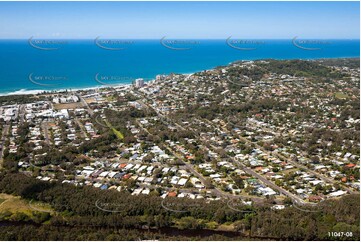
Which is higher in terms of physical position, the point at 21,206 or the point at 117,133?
the point at 117,133

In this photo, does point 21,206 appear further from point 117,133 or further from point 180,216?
point 117,133

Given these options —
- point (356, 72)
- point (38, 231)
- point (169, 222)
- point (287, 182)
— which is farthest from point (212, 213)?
point (356, 72)

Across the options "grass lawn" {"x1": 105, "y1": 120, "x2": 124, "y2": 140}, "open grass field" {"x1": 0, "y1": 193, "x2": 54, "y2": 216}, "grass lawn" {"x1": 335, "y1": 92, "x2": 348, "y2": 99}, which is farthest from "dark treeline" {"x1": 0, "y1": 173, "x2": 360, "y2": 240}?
"grass lawn" {"x1": 335, "y1": 92, "x2": 348, "y2": 99}

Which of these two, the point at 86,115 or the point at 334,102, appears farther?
the point at 334,102

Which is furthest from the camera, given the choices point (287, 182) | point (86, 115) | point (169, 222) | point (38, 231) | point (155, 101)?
point (155, 101)

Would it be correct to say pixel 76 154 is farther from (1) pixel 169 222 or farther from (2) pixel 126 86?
(2) pixel 126 86

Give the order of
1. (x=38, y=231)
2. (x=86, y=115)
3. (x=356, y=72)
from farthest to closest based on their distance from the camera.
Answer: (x=356, y=72)
(x=86, y=115)
(x=38, y=231)

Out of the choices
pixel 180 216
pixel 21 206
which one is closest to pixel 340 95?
pixel 180 216

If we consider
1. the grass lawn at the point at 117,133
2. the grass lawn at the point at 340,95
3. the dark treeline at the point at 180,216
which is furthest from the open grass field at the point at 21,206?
the grass lawn at the point at 340,95

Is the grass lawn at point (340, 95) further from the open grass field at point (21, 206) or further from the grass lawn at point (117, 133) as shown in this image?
the open grass field at point (21, 206)
